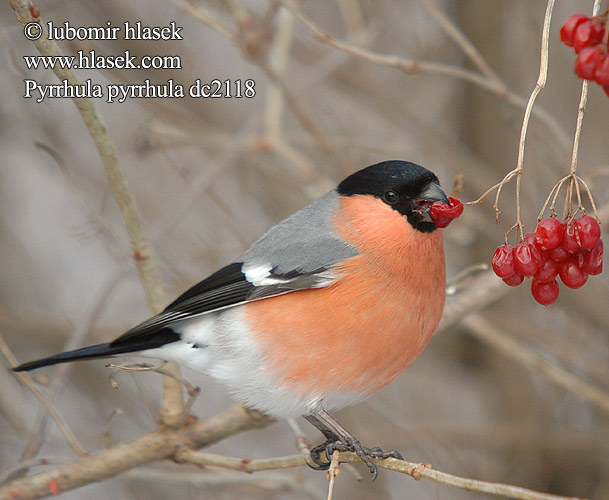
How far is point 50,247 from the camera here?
5.00 meters

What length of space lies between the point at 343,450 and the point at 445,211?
0.96m

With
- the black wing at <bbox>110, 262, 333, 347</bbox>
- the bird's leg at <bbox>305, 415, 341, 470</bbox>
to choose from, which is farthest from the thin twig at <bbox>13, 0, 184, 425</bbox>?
the bird's leg at <bbox>305, 415, 341, 470</bbox>

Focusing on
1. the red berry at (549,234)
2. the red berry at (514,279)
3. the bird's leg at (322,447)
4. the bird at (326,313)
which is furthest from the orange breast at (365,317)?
the red berry at (549,234)

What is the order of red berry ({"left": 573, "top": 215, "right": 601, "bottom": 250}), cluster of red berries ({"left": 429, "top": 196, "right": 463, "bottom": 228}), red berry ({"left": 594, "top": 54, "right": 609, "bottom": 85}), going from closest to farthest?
1. red berry ({"left": 594, "top": 54, "right": 609, "bottom": 85})
2. red berry ({"left": 573, "top": 215, "right": 601, "bottom": 250})
3. cluster of red berries ({"left": 429, "top": 196, "right": 463, "bottom": 228})

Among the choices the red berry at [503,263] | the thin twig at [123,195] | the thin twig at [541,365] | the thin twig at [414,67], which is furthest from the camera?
the thin twig at [541,365]

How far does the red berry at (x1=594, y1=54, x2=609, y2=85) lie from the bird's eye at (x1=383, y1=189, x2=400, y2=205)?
1.14 m

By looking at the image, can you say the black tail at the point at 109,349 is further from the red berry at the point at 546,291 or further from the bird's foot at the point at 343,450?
the red berry at the point at 546,291

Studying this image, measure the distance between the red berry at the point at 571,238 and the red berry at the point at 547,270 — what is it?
0.07 metres

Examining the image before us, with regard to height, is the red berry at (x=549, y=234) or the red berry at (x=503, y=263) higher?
the red berry at (x=549, y=234)

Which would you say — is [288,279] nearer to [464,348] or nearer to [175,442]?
[175,442]

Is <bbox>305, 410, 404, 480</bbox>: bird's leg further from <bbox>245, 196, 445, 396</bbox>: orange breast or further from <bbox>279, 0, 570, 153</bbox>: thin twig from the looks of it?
<bbox>279, 0, 570, 153</bbox>: thin twig

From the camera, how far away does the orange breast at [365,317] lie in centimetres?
251

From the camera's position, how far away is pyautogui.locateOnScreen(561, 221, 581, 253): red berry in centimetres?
174

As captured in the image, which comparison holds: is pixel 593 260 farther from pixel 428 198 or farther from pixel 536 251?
pixel 428 198
